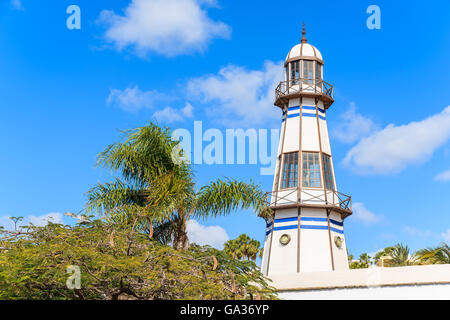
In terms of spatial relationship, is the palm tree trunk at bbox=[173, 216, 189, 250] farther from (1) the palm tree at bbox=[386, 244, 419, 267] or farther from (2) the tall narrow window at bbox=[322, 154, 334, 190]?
(1) the palm tree at bbox=[386, 244, 419, 267]

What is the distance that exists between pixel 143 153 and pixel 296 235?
14112 mm

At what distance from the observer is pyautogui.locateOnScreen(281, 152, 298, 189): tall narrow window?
102ft

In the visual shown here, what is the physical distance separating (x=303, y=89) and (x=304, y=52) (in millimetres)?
2744

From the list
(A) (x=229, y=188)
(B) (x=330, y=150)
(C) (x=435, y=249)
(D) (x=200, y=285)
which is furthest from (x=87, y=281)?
(C) (x=435, y=249)

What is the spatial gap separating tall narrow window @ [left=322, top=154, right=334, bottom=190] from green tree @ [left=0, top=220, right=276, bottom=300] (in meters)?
18.2

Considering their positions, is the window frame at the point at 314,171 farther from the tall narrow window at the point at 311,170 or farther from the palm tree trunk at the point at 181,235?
the palm tree trunk at the point at 181,235

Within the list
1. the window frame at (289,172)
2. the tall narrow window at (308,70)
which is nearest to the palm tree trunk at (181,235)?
the window frame at (289,172)

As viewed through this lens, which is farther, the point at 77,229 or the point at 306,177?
the point at 306,177

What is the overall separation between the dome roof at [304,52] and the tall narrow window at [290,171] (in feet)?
21.5

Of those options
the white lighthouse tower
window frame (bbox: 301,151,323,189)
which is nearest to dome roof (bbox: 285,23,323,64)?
the white lighthouse tower

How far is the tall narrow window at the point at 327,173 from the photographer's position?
31316mm

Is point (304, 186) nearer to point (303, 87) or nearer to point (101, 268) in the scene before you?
point (303, 87)

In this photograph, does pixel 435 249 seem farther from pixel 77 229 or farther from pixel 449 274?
pixel 77 229
